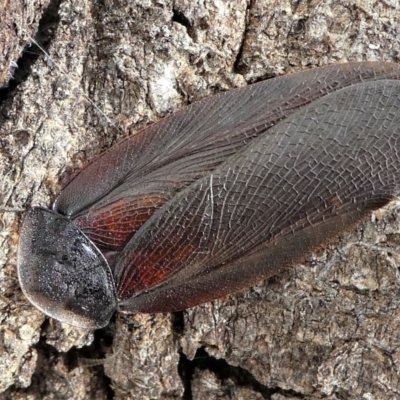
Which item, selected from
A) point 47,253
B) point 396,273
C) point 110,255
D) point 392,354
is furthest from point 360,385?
point 47,253

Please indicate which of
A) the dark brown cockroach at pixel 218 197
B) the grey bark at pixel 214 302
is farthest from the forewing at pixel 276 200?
the grey bark at pixel 214 302

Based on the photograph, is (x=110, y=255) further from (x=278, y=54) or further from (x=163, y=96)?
(x=278, y=54)

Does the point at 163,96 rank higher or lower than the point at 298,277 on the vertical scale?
higher

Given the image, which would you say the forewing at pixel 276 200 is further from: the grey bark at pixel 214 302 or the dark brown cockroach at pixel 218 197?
the grey bark at pixel 214 302

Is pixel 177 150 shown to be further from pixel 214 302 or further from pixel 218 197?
pixel 214 302

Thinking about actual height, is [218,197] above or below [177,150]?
below

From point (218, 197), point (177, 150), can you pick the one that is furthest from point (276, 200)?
point (177, 150)
